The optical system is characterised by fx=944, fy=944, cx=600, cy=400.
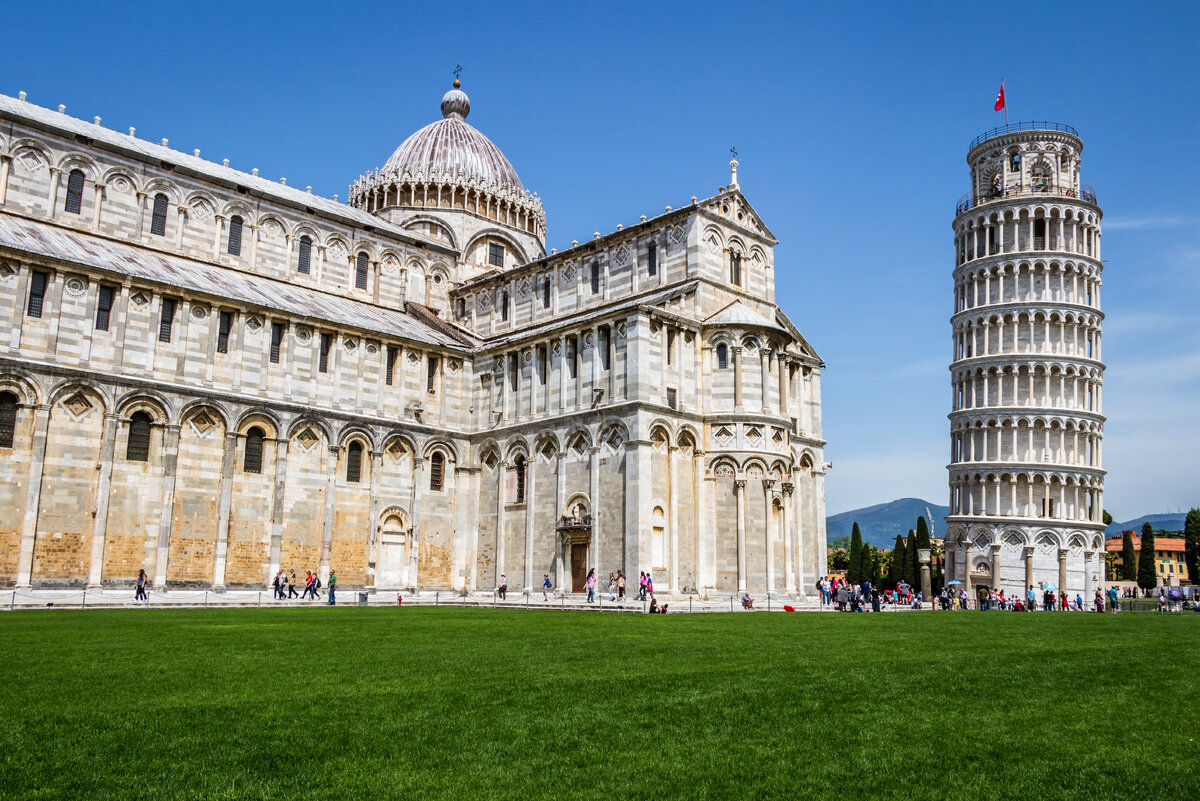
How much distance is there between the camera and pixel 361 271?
51.9 meters

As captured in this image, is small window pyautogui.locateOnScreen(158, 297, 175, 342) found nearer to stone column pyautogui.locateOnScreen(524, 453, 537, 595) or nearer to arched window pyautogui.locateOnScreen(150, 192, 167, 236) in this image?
arched window pyautogui.locateOnScreen(150, 192, 167, 236)

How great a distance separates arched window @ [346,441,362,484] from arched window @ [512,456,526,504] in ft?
23.8

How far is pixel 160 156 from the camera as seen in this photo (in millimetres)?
45312

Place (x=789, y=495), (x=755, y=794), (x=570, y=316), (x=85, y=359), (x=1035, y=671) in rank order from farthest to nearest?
(x=570, y=316)
(x=789, y=495)
(x=85, y=359)
(x=1035, y=671)
(x=755, y=794)

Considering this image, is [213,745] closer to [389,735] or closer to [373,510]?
[389,735]

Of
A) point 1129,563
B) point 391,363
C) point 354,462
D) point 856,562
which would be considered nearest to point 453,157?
point 391,363

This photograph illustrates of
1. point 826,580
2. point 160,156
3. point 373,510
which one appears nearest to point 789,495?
point 826,580

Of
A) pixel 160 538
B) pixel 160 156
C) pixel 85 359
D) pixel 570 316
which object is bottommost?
pixel 160 538

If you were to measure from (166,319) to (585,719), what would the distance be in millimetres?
34246

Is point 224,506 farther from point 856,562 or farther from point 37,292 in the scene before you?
point 856,562

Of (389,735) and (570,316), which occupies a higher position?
(570,316)

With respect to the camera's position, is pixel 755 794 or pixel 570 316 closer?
pixel 755 794

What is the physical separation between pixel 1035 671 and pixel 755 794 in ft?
28.6

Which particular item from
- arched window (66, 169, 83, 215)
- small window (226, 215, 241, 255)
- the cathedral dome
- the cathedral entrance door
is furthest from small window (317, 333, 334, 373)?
the cathedral dome
